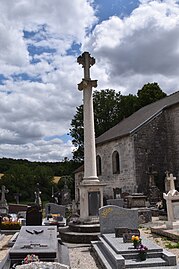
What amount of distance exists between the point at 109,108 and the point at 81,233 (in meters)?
27.9

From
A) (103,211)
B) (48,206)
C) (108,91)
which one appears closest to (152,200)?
(48,206)

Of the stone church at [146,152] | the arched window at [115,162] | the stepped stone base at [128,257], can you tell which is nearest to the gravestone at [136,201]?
the stone church at [146,152]

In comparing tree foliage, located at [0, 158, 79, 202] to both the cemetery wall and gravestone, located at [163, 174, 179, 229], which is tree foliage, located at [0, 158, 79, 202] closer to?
the cemetery wall

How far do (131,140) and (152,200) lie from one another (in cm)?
454

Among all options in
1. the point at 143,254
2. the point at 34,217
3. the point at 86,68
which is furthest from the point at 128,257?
the point at 86,68

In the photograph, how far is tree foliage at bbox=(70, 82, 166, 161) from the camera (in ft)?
116

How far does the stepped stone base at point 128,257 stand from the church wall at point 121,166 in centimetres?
1420

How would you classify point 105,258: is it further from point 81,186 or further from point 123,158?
point 123,158

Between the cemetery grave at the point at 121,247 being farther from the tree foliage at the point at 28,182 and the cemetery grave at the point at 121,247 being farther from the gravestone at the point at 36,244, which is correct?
the tree foliage at the point at 28,182

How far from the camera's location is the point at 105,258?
260 inches

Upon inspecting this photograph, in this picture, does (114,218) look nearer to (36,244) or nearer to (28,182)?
(36,244)

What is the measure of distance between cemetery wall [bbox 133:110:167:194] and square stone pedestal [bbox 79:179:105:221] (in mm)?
11059

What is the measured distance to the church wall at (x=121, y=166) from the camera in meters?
21.6

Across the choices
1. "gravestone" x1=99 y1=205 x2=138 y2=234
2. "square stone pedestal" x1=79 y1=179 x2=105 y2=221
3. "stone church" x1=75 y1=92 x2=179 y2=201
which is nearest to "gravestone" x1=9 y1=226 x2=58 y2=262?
"gravestone" x1=99 y1=205 x2=138 y2=234
